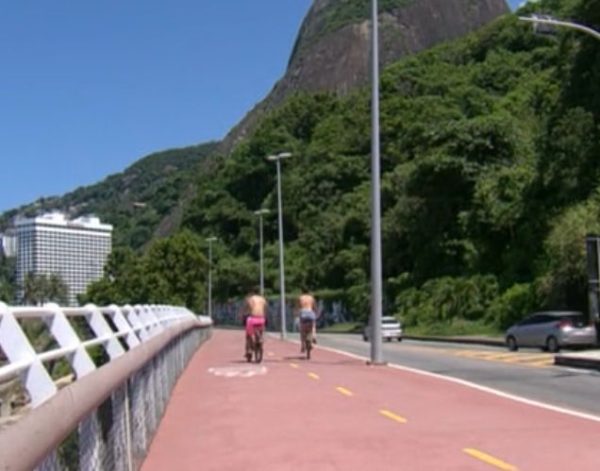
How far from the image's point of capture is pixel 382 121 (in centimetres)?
10506

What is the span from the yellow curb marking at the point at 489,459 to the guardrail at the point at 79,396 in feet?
10.8

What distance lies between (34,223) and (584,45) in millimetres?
42950

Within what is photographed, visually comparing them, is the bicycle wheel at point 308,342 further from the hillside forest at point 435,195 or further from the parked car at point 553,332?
the hillside forest at point 435,195

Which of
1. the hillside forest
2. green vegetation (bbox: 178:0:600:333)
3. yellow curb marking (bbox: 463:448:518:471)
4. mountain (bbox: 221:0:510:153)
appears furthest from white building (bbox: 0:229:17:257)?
mountain (bbox: 221:0:510:153)

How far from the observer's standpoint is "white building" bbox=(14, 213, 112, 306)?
7644 centimetres

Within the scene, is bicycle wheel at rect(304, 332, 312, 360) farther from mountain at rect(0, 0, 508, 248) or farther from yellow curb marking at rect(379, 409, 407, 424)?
mountain at rect(0, 0, 508, 248)

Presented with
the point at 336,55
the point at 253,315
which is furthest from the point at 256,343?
the point at 336,55

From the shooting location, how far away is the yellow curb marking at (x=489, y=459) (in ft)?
29.1

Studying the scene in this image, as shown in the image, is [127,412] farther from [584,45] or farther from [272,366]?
[584,45]

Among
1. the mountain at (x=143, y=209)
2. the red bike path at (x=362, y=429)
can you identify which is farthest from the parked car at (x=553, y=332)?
the mountain at (x=143, y=209)

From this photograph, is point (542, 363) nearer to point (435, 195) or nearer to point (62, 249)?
point (435, 195)

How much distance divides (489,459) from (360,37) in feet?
556

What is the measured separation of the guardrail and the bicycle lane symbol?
809 centimetres

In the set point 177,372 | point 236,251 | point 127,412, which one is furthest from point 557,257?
point 236,251
